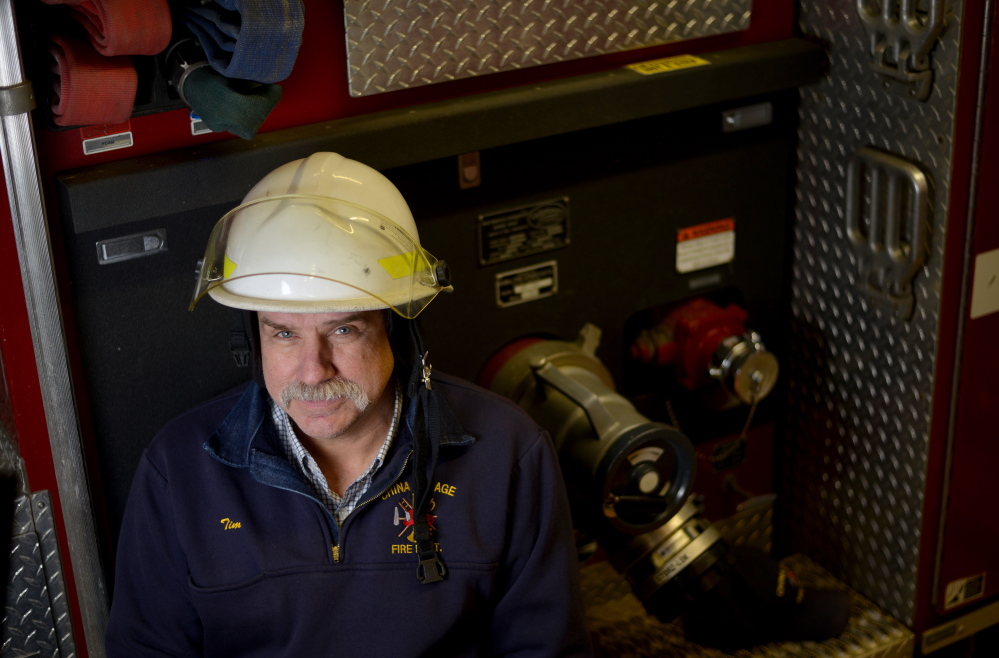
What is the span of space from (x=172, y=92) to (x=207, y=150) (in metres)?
0.13

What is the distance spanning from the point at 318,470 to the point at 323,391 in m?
0.20

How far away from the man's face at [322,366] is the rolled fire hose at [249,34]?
468mm

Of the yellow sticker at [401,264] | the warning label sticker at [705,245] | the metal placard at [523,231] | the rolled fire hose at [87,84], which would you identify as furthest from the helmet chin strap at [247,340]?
the warning label sticker at [705,245]

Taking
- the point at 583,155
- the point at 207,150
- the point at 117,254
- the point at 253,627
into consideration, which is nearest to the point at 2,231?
the point at 117,254

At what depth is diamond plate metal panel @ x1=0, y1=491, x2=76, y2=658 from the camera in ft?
8.11

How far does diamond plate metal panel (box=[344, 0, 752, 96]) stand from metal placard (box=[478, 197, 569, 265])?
14.0 inches

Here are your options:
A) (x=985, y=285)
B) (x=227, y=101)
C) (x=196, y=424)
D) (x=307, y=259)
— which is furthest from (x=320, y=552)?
(x=985, y=285)

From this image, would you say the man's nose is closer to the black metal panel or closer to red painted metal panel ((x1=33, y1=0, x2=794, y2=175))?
the black metal panel

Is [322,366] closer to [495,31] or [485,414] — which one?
A: [485,414]

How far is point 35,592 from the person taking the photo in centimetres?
253

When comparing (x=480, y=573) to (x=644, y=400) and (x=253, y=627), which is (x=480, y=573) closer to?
(x=253, y=627)

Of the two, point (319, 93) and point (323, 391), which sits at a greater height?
point (319, 93)

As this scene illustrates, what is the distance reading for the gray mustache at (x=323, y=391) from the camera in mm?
2266

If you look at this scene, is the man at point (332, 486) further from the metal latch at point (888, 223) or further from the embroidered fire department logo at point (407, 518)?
the metal latch at point (888, 223)
